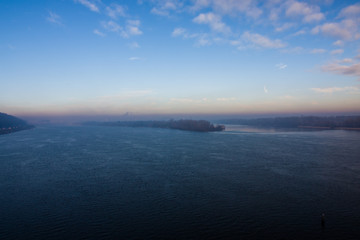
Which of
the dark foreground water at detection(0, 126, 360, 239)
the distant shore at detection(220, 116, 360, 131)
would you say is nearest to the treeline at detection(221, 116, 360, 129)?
the distant shore at detection(220, 116, 360, 131)

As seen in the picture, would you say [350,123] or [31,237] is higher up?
[350,123]

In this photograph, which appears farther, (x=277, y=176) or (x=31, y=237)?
(x=277, y=176)

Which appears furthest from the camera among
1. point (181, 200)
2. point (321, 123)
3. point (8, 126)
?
point (8, 126)

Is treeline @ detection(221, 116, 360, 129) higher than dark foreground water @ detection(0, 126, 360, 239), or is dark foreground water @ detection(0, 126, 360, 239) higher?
treeline @ detection(221, 116, 360, 129)

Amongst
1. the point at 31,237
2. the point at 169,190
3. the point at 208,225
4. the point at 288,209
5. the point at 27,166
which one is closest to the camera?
the point at 31,237

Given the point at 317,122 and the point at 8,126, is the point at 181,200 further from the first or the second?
the point at 8,126

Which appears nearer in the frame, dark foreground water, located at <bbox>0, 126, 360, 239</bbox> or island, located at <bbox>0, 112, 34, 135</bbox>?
dark foreground water, located at <bbox>0, 126, 360, 239</bbox>

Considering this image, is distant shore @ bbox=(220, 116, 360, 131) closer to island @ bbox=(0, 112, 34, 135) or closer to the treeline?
the treeline

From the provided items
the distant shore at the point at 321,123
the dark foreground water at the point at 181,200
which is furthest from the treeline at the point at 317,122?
the dark foreground water at the point at 181,200

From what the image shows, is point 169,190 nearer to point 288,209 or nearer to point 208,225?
point 208,225

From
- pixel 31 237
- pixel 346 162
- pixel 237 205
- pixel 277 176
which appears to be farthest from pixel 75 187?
pixel 346 162

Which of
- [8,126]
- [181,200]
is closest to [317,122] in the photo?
[181,200]
